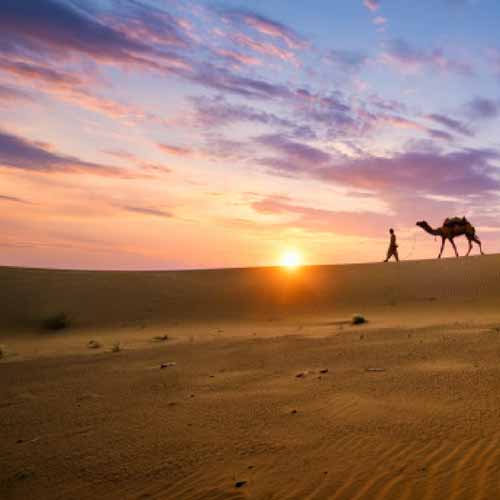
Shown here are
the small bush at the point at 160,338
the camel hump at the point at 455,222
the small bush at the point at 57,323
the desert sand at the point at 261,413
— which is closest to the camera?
the desert sand at the point at 261,413

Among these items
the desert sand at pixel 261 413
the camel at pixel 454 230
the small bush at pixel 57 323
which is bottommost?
the desert sand at pixel 261 413

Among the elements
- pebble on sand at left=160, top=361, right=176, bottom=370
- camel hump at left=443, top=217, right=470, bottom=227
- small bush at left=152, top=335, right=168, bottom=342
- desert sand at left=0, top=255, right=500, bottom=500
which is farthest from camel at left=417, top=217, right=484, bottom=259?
pebble on sand at left=160, top=361, right=176, bottom=370

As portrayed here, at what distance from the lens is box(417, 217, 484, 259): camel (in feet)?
81.3

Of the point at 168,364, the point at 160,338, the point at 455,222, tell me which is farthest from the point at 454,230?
the point at 168,364

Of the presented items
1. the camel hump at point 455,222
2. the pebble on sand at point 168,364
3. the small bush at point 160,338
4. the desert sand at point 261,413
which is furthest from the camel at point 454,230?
the pebble on sand at point 168,364

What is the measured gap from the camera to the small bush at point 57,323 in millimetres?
16531

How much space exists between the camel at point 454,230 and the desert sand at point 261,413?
38.1 feet

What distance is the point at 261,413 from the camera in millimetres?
5461

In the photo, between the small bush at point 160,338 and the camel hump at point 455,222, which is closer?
the small bush at point 160,338

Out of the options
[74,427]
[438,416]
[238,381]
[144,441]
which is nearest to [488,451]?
[438,416]

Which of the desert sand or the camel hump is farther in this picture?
the camel hump

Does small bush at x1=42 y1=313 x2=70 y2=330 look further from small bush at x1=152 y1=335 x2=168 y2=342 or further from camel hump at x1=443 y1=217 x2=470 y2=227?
camel hump at x1=443 y1=217 x2=470 y2=227

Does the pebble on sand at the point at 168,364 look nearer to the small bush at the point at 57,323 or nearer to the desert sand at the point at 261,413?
the desert sand at the point at 261,413

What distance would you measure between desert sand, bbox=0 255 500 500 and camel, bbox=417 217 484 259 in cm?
1162
